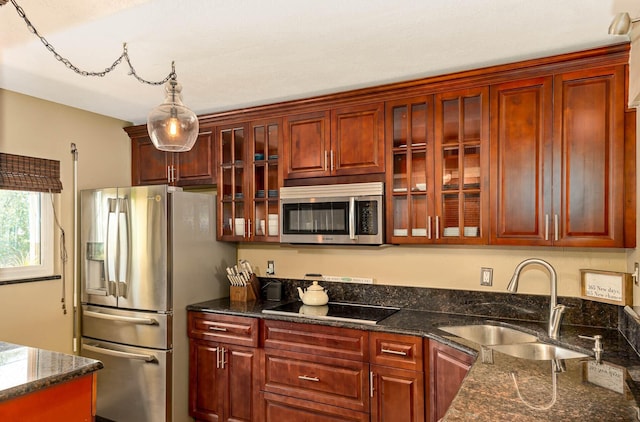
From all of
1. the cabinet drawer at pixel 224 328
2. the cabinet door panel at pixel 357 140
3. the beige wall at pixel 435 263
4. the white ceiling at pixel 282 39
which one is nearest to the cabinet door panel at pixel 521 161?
the white ceiling at pixel 282 39

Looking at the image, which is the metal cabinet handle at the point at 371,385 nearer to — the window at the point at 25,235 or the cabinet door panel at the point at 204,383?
the cabinet door panel at the point at 204,383

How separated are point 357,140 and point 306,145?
39cm

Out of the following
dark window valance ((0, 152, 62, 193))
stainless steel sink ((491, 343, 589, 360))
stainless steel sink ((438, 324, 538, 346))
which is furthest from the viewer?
dark window valance ((0, 152, 62, 193))

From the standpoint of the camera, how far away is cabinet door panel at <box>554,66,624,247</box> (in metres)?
2.21

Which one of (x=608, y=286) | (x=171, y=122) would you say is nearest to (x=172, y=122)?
(x=171, y=122)

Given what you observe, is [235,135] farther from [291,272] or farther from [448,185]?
[448,185]

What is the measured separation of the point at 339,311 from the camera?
115 inches

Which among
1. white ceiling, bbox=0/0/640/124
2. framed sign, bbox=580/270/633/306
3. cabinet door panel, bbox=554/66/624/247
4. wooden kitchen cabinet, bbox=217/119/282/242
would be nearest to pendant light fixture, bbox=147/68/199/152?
white ceiling, bbox=0/0/640/124

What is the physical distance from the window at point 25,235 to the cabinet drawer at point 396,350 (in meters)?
2.45

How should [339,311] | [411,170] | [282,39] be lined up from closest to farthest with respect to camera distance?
[282,39] < [411,170] < [339,311]

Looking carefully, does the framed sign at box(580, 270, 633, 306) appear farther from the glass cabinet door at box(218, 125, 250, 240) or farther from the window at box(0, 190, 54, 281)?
the window at box(0, 190, 54, 281)

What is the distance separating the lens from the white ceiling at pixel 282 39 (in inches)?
71.2

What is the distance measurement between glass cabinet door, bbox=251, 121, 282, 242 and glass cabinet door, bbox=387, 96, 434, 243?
89 cm

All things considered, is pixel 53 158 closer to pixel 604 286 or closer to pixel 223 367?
pixel 223 367
